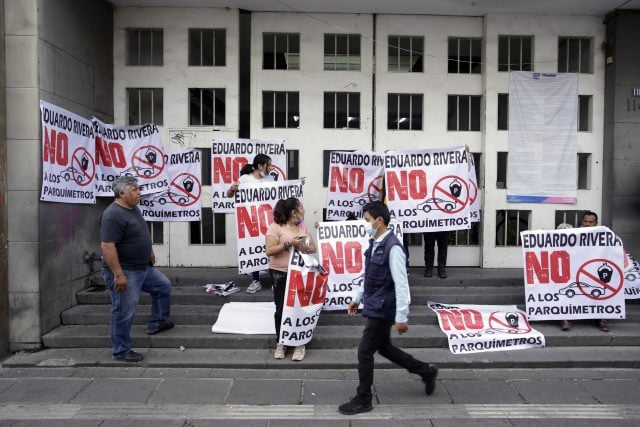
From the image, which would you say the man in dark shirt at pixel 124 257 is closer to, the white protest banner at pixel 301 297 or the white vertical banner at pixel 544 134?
the white protest banner at pixel 301 297

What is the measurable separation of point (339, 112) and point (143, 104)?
11.3 feet

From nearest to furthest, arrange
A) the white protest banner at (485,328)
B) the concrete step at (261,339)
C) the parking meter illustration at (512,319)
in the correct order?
the white protest banner at (485,328)
the concrete step at (261,339)
the parking meter illustration at (512,319)

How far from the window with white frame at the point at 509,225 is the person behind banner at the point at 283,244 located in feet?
14.0

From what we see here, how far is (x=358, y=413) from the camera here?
15.0ft

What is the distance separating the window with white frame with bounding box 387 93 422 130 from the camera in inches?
336

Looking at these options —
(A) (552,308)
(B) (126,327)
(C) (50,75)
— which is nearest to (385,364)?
(A) (552,308)

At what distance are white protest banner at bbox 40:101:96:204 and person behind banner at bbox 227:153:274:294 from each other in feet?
6.86

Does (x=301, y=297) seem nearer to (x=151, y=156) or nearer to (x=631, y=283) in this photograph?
(x=151, y=156)

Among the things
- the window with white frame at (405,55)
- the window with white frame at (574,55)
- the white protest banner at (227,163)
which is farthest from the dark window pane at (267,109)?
the window with white frame at (574,55)

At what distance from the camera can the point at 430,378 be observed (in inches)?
192

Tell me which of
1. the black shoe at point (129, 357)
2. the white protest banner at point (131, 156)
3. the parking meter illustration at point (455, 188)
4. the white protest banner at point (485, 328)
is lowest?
the black shoe at point (129, 357)

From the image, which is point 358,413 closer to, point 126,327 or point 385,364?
point 385,364

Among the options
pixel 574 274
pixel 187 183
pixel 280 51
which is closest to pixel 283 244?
pixel 187 183

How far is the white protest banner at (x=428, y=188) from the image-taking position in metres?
7.46
